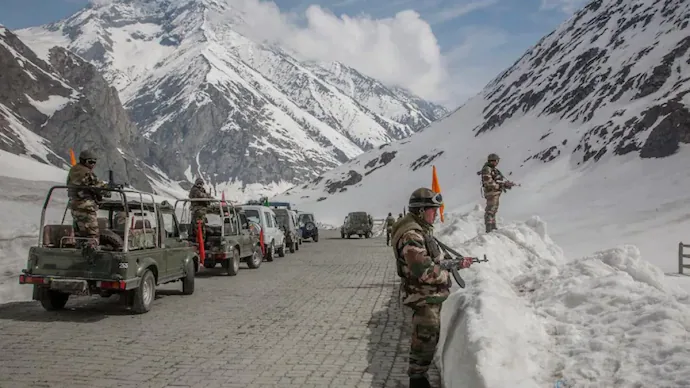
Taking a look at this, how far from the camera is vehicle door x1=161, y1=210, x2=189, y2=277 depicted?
11.6m

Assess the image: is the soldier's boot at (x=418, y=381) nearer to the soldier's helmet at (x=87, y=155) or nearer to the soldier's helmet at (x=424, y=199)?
the soldier's helmet at (x=424, y=199)

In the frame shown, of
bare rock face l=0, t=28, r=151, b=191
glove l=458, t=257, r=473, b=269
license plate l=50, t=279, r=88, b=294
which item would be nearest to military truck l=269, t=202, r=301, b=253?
license plate l=50, t=279, r=88, b=294

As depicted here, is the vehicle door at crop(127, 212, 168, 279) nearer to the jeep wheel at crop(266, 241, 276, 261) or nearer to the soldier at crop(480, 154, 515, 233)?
the soldier at crop(480, 154, 515, 233)

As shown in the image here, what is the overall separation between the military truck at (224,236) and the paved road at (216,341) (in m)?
2.68

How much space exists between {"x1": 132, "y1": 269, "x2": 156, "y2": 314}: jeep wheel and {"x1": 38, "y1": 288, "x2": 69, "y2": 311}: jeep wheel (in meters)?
1.39

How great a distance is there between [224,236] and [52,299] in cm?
649

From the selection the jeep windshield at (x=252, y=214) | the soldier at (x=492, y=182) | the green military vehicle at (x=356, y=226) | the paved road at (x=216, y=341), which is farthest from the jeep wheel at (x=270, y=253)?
the green military vehicle at (x=356, y=226)

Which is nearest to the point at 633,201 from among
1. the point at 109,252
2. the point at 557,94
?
the point at 109,252

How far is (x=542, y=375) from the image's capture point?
193 inches

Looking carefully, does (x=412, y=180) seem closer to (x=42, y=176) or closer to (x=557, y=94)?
(x=557, y=94)

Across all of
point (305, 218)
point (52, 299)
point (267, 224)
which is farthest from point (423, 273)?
point (305, 218)

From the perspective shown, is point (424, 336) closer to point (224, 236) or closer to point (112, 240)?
point (112, 240)

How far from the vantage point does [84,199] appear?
10.1m

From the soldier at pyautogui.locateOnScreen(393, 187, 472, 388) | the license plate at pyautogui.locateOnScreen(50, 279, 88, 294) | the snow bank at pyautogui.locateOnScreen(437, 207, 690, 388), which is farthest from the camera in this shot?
the license plate at pyautogui.locateOnScreen(50, 279, 88, 294)
